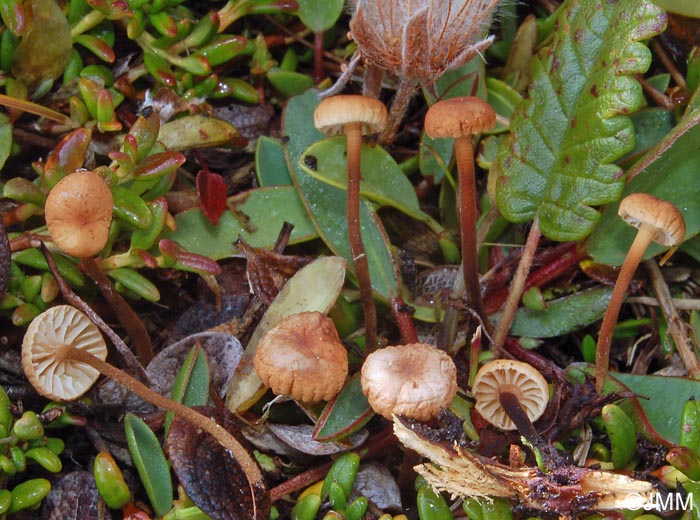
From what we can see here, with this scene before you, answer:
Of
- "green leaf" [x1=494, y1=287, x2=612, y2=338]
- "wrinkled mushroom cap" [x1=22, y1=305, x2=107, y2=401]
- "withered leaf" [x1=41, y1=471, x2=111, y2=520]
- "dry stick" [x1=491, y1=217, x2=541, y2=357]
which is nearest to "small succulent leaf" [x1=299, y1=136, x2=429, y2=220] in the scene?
"dry stick" [x1=491, y1=217, x2=541, y2=357]

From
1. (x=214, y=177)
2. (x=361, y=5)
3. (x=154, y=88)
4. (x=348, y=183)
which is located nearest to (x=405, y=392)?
(x=348, y=183)

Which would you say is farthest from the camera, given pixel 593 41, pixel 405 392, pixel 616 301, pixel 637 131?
pixel 637 131

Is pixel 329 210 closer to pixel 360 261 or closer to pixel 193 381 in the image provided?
pixel 360 261

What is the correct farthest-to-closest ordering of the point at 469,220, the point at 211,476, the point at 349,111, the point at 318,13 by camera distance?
the point at 318,13, the point at 469,220, the point at 349,111, the point at 211,476

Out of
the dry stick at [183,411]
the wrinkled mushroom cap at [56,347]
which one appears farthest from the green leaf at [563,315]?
the wrinkled mushroom cap at [56,347]

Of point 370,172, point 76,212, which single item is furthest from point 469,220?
point 76,212

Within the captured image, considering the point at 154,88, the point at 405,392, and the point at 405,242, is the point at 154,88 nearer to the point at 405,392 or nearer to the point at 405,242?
the point at 405,242
